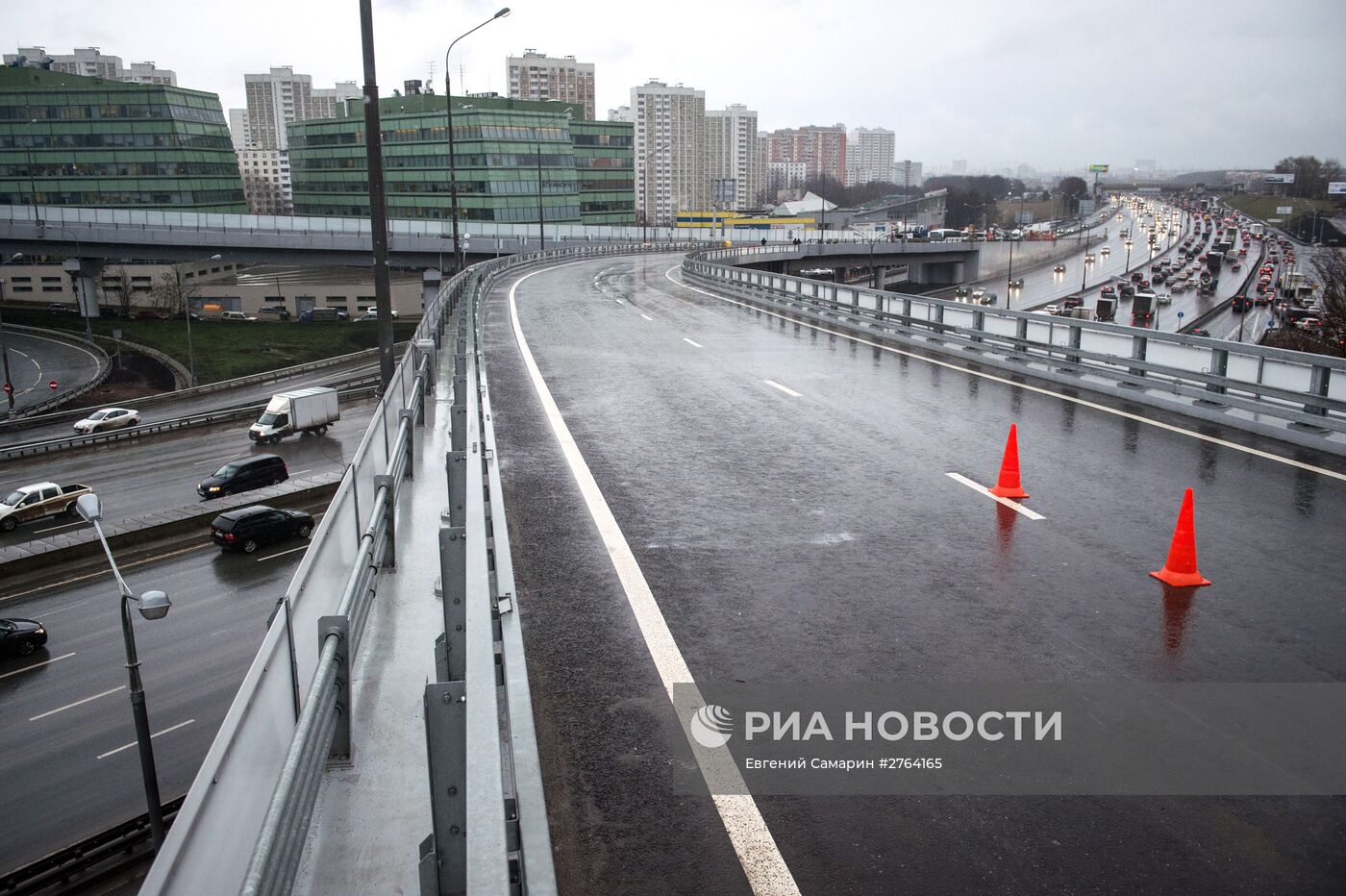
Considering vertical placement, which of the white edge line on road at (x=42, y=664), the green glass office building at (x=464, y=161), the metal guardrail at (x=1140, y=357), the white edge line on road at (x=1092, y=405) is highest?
the green glass office building at (x=464, y=161)

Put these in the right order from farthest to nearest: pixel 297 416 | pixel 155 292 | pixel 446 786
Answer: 1. pixel 155 292
2. pixel 297 416
3. pixel 446 786

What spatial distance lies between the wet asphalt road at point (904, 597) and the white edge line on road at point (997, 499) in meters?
0.17

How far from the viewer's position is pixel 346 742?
4793mm

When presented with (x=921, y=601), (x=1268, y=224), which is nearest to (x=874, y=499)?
(x=921, y=601)

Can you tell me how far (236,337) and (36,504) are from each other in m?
45.7

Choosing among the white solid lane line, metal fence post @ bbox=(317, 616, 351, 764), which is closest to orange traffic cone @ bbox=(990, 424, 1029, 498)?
metal fence post @ bbox=(317, 616, 351, 764)

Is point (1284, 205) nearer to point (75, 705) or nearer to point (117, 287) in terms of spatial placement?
point (117, 287)

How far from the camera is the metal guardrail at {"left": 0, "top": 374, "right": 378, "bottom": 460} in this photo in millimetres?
42781

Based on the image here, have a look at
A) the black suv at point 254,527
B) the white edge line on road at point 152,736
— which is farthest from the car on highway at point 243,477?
the white edge line on road at point 152,736

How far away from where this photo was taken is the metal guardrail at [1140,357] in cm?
1385

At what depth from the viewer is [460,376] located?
10.8m

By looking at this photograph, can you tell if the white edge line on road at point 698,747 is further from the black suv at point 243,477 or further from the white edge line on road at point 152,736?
the black suv at point 243,477

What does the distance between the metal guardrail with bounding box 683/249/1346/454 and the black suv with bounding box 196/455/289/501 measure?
69.6 ft

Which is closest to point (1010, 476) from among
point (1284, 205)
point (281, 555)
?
point (281, 555)
